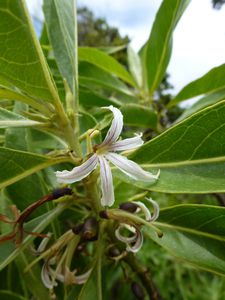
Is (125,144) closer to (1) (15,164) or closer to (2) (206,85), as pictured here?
(1) (15,164)

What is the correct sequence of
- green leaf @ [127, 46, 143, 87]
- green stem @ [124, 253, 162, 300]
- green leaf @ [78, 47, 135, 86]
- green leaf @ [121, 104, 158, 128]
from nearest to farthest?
green stem @ [124, 253, 162, 300] < green leaf @ [121, 104, 158, 128] < green leaf @ [78, 47, 135, 86] < green leaf @ [127, 46, 143, 87]

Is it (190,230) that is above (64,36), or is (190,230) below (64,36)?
below

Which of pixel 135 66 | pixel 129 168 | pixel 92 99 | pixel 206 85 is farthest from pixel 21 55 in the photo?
pixel 135 66

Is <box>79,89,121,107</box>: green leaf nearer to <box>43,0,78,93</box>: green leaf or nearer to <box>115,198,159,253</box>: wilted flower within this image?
<box>43,0,78,93</box>: green leaf

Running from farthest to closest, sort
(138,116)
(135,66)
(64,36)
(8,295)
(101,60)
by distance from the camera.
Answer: (135,66), (101,60), (138,116), (8,295), (64,36)

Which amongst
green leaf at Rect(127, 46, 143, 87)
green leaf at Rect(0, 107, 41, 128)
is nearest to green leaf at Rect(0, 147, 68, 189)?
green leaf at Rect(0, 107, 41, 128)

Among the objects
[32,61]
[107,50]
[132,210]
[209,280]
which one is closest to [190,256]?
[132,210]
